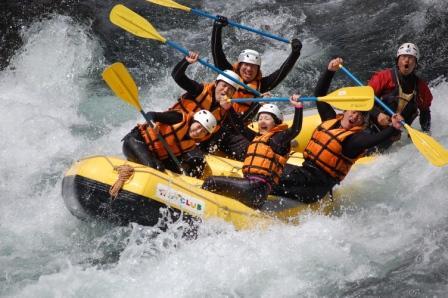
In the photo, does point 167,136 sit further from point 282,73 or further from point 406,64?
point 406,64

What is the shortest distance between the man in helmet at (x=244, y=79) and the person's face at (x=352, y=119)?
4.03ft

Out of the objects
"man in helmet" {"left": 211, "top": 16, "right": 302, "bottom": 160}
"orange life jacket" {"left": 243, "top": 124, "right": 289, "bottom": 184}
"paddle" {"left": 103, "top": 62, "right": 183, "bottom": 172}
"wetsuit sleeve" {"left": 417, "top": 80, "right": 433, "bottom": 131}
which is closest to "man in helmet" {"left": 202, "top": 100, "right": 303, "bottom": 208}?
"orange life jacket" {"left": 243, "top": 124, "right": 289, "bottom": 184}

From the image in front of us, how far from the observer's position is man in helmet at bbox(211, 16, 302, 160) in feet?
21.9

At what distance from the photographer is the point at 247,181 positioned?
18.4ft

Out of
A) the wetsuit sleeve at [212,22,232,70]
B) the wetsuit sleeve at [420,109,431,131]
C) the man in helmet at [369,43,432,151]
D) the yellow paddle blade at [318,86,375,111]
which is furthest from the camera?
the wetsuit sleeve at [212,22,232,70]

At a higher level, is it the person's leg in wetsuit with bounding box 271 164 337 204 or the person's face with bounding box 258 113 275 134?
the person's face with bounding box 258 113 275 134

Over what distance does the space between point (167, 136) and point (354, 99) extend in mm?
1561

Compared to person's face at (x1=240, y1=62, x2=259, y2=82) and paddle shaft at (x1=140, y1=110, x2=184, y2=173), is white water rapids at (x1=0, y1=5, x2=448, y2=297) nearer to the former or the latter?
paddle shaft at (x1=140, y1=110, x2=184, y2=173)

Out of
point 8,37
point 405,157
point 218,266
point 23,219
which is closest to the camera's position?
point 218,266

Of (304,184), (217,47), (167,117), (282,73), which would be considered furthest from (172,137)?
(282,73)

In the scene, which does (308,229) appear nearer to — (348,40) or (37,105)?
(37,105)

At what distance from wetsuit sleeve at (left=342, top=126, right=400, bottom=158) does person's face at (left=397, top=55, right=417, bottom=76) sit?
144cm

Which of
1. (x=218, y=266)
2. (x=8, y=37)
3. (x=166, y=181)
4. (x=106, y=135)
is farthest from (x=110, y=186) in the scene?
(x=8, y=37)

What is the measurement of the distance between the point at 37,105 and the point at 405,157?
14.5 feet
